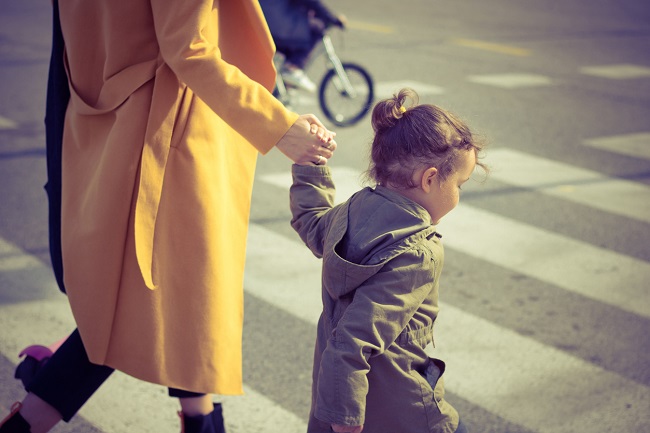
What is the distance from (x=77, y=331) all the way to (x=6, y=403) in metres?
0.91

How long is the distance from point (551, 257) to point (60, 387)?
133 inches

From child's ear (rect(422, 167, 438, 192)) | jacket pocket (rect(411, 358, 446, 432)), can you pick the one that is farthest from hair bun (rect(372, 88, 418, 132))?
jacket pocket (rect(411, 358, 446, 432))

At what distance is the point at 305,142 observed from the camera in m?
2.50

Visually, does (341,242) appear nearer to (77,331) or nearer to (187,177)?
(187,177)

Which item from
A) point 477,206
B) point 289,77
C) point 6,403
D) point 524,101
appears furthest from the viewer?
point 524,101

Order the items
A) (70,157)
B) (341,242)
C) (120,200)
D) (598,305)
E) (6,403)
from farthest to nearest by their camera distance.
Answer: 1. (598,305)
2. (6,403)
3. (70,157)
4. (120,200)
5. (341,242)

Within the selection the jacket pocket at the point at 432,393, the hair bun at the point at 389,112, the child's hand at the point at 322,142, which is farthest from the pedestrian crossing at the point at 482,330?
the jacket pocket at the point at 432,393

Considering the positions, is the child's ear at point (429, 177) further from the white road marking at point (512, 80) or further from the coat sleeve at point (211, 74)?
the white road marking at point (512, 80)

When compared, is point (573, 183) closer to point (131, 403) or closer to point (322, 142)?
point (131, 403)

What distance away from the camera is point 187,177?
254 cm

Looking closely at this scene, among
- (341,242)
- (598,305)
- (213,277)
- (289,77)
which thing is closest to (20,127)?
(289,77)

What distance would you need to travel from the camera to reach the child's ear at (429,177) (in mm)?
2225

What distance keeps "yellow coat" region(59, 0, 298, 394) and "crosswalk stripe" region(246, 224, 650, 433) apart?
1.42 meters

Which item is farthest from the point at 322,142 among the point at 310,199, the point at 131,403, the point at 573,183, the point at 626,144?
the point at 626,144
